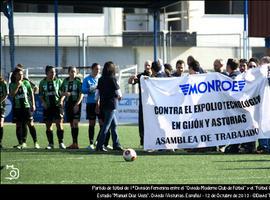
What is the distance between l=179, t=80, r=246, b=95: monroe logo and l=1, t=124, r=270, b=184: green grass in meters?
1.40

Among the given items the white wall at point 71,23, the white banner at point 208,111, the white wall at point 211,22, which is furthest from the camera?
the white wall at point 211,22

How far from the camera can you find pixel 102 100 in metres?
20.7

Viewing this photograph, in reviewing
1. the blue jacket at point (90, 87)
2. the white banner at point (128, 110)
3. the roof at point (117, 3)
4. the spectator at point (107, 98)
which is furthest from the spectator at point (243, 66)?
the roof at point (117, 3)

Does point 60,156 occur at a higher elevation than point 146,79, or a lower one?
lower

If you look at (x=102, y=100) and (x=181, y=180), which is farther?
(x=102, y=100)

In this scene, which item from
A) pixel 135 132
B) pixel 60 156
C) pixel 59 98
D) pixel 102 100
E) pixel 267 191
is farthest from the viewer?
pixel 135 132

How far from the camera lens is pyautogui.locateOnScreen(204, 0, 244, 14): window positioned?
58938 mm

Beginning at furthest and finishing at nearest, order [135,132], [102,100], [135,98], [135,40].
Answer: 1. [135,40]
2. [135,98]
3. [135,132]
4. [102,100]

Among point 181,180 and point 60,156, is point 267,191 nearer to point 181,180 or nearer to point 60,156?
point 181,180

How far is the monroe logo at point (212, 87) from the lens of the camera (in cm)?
1988

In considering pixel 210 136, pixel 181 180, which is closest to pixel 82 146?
pixel 210 136

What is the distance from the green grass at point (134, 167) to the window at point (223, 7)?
38912mm

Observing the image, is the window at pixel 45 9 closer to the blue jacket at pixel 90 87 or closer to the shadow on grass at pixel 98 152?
the blue jacket at pixel 90 87

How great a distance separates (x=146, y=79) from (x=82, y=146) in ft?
11.7
